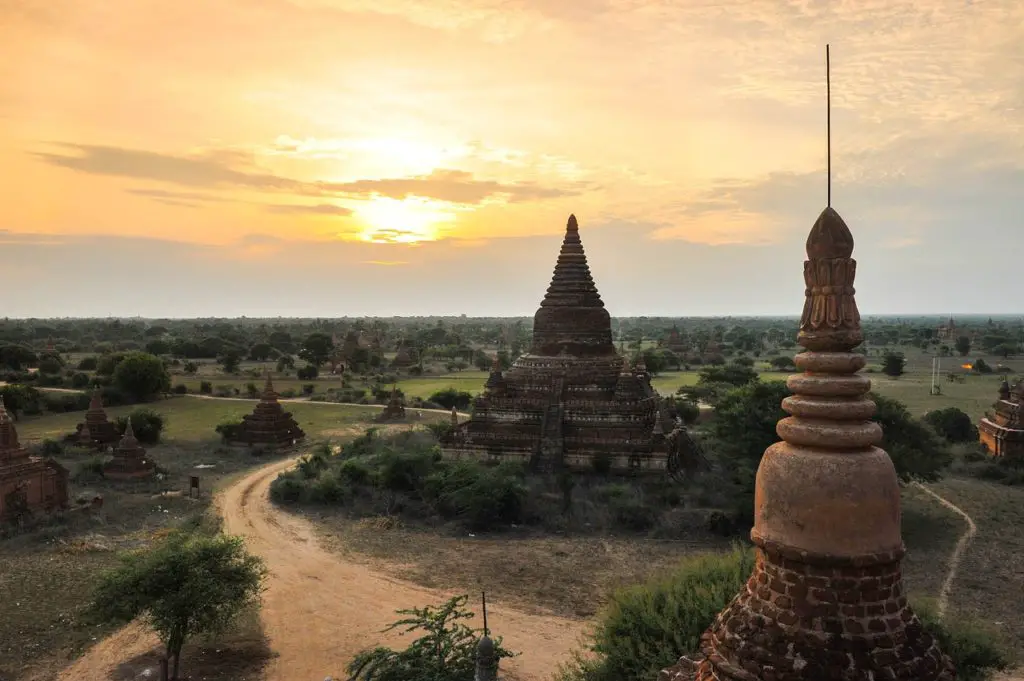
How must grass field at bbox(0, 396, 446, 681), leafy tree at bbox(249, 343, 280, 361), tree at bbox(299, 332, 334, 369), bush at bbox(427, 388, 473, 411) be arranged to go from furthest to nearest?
leafy tree at bbox(249, 343, 280, 361) < tree at bbox(299, 332, 334, 369) < bush at bbox(427, 388, 473, 411) < grass field at bbox(0, 396, 446, 681)

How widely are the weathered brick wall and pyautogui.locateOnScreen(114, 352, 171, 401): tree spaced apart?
166ft

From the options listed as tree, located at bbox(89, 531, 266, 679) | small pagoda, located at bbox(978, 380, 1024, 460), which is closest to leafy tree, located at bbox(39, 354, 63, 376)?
tree, located at bbox(89, 531, 266, 679)

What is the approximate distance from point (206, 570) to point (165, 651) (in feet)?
6.82

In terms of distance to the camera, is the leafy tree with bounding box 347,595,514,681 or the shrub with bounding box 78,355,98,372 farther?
the shrub with bounding box 78,355,98,372

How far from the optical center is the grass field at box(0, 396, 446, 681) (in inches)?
504

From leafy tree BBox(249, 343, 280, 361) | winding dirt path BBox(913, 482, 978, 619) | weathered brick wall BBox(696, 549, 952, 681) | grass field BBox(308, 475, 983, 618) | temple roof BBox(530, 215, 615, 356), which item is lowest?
grass field BBox(308, 475, 983, 618)

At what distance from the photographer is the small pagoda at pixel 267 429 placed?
33.5 m

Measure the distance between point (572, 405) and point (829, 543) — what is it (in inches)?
806

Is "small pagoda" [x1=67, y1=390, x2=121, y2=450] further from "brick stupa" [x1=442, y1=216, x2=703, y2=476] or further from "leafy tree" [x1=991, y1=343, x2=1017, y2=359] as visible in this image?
"leafy tree" [x1=991, y1=343, x2=1017, y2=359]

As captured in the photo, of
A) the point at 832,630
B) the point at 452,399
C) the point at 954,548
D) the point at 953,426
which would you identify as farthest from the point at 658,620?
the point at 452,399

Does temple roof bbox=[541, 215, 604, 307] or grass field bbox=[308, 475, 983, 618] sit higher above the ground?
temple roof bbox=[541, 215, 604, 307]

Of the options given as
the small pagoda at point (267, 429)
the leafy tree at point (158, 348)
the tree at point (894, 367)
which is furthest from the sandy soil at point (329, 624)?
the leafy tree at point (158, 348)

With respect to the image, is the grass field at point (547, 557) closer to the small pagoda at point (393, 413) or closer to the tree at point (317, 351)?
the small pagoda at point (393, 413)

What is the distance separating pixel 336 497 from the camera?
917 inches
